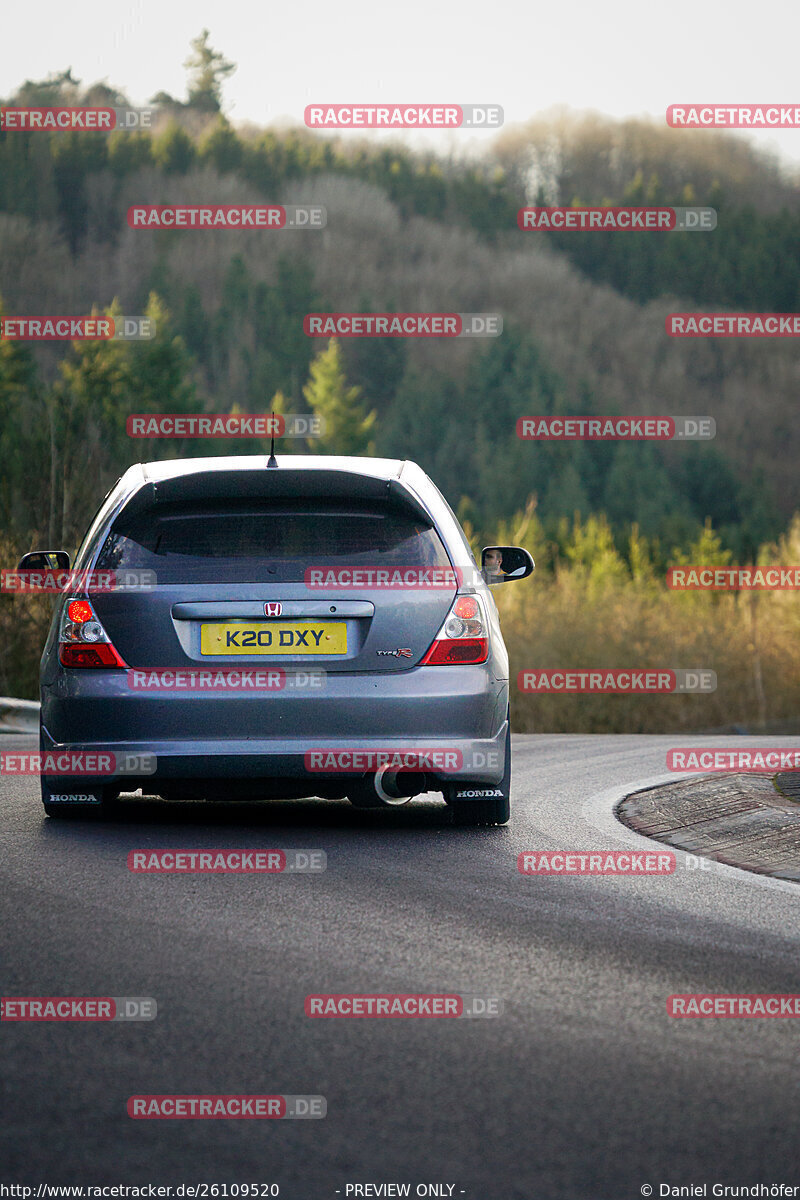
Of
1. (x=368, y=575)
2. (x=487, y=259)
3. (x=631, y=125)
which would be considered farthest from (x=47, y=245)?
(x=368, y=575)

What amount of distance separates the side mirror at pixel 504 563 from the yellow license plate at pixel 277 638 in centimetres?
163

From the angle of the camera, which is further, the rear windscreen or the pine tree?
the pine tree

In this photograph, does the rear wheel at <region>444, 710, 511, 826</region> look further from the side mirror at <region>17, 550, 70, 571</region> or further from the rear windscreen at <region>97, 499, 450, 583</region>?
the side mirror at <region>17, 550, 70, 571</region>

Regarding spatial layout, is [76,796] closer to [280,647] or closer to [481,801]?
[280,647]

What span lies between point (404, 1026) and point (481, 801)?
12.7ft

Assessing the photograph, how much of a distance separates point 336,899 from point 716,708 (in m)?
31.9

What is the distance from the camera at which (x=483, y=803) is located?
834cm

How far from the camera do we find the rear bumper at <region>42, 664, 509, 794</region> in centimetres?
758

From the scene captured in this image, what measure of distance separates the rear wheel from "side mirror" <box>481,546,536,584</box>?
1.13m

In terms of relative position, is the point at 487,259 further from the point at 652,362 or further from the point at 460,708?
the point at 460,708

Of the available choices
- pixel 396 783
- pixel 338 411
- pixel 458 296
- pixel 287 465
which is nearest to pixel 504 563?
pixel 287 465

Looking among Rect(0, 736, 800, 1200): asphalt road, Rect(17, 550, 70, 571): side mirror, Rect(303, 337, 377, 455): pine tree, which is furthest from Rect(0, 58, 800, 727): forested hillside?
Rect(0, 736, 800, 1200): asphalt road

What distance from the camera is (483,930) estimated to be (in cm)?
574

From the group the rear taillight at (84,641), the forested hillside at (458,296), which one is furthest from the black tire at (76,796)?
the forested hillside at (458,296)
